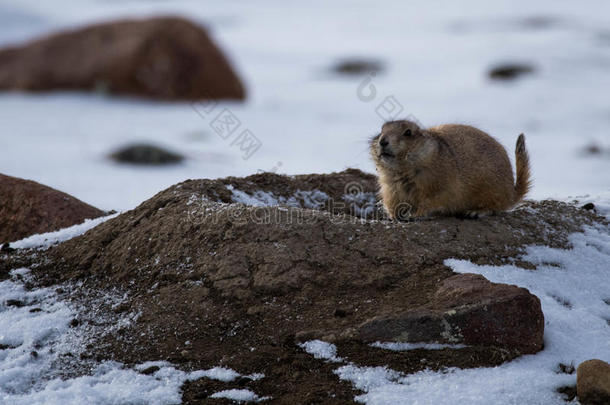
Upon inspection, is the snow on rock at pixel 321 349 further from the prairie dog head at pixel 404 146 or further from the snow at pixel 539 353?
the prairie dog head at pixel 404 146

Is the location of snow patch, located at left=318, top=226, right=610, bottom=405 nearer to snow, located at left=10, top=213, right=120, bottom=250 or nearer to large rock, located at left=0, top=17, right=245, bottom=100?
snow, located at left=10, top=213, right=120, bottom=250

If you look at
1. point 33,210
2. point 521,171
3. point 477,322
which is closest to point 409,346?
point 477,322

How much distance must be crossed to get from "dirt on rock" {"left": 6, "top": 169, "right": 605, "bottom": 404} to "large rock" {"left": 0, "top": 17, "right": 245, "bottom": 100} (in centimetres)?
999

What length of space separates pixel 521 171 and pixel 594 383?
2.47 metres

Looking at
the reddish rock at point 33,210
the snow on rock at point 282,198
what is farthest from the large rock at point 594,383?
the reddish rock at point 33,210

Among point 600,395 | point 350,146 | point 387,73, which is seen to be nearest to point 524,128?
point 350,146

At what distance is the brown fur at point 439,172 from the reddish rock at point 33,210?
2420mm

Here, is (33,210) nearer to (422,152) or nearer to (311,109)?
(422,152)

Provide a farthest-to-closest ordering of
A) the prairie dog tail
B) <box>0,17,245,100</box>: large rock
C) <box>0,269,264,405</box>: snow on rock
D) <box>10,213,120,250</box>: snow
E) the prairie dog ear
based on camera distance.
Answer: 1. <box>0,17,245,100</box>: large rock
2. the prairie dog tail
3. <box>10,213,120,250</box>: snow
4. the prairie dog ear
5. <box>0,269,264,405</box>: snow on rock

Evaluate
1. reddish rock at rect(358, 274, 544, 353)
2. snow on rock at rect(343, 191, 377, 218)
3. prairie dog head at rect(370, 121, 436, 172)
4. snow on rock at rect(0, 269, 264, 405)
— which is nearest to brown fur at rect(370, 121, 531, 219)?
prairie dog head at rect(370, 121, 436, 172)

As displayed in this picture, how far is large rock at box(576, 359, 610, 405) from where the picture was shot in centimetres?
344

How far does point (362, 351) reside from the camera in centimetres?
394

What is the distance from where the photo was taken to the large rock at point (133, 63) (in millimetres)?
14953

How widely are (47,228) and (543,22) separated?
66.0ft
